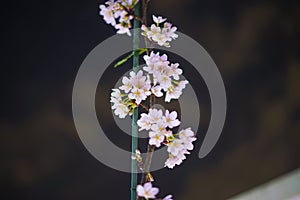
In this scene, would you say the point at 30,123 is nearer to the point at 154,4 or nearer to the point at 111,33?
the point at 111,33

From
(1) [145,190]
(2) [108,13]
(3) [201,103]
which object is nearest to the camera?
(1) [145,190]

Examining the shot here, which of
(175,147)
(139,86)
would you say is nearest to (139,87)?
(139,86)

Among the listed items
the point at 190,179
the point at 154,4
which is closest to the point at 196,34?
the point at 154,4

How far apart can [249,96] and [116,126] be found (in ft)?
3.51

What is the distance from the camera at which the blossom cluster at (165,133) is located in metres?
0.86

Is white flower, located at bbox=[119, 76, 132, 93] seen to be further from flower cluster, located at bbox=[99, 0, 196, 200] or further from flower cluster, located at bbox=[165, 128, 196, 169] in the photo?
flower cluster, located at bbox=[165, 128, 196, 169]

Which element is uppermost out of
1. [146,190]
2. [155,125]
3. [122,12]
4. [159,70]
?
[122,12]

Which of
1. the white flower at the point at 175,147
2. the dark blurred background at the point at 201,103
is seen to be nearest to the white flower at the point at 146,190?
the white flower at the point at 175,147

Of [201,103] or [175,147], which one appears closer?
[175,147]

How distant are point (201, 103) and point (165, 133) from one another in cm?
166

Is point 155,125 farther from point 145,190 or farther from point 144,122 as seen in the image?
point 145,190

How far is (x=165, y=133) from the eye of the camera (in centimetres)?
86

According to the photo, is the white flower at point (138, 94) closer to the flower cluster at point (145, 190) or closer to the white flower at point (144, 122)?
the white flower at point (144, 122)

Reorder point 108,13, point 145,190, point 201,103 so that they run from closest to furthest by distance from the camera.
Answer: point 145,190, point 108,13, point 201,103
